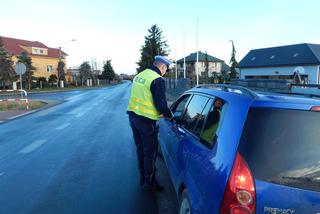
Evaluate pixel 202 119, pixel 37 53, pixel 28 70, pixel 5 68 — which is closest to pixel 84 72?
pixel 37 53

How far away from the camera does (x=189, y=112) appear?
4238 millimetres

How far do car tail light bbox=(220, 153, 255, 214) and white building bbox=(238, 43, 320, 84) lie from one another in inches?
2140

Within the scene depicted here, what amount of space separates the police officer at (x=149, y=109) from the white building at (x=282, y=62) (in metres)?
52.2

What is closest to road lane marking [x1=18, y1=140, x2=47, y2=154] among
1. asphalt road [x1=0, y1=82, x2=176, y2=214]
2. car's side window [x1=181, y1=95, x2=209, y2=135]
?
asphalt road [x1=0, y1=82, x2=176, y2=214]

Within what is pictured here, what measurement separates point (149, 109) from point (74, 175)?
1.99m

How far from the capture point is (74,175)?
19.1ft

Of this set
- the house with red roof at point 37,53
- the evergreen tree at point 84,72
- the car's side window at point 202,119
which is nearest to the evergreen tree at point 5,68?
the house with red roof at point 37,53

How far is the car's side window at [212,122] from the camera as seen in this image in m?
A: 2.89

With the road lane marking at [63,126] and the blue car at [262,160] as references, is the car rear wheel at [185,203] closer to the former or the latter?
the blue car at [262,160]

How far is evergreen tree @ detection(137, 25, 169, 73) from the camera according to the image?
66.4m

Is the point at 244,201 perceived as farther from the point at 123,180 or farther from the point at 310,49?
the point at 310,49

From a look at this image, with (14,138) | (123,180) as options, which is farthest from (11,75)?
(123,180)

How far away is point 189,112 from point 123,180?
1.96 meters

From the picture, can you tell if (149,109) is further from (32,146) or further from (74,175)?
(32,146)
